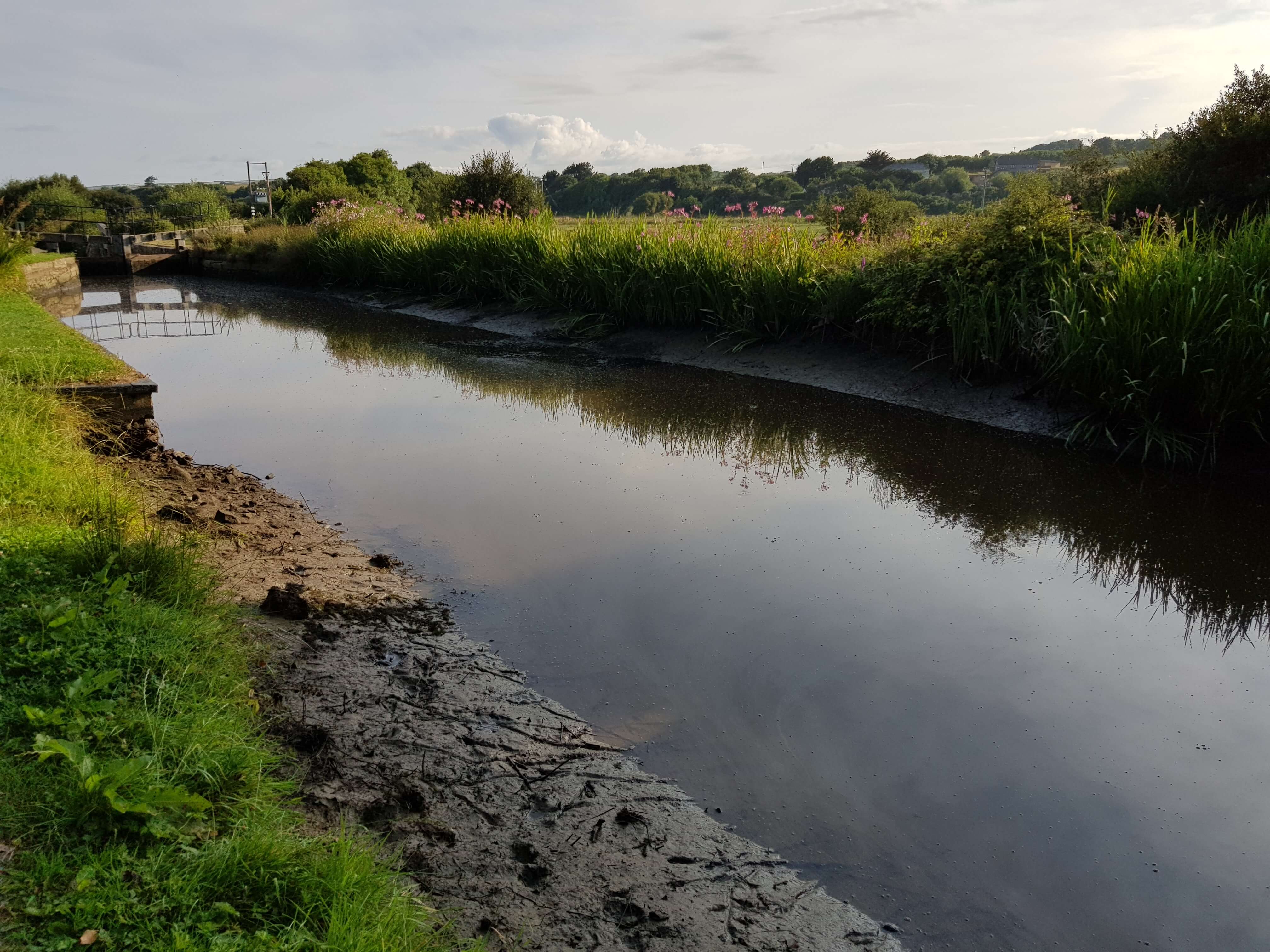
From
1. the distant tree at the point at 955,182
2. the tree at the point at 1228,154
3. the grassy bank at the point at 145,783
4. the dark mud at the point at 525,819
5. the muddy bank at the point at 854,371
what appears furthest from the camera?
the distant tree at the point at 955,182

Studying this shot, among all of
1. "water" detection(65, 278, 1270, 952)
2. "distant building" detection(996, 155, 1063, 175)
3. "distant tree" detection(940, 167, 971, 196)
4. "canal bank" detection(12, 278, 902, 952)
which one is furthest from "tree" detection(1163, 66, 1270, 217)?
A: "distant tree" detection(940, 167, 971, 196)

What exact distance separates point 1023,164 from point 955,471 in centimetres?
2524

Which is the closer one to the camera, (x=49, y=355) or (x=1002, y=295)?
(x=49, y=355)

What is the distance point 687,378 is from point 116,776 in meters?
8.17

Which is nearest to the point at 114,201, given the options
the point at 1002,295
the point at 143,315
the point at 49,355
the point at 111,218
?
the point at 111,218

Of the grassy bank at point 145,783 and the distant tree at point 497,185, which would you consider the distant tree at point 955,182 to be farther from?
the grassy bank at point 145,783

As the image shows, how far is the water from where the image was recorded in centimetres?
272

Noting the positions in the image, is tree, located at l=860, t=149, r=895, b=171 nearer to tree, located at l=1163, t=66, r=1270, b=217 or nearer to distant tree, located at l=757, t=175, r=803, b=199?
distant tree, located at l=757, t=175, r=803, b=199

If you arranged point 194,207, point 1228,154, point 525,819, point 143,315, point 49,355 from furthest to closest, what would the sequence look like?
point 194,207, point 143,315, point 1228,154, point 49,355, point 525,819

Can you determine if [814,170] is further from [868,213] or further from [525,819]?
[525,819]

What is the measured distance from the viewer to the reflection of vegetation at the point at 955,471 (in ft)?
15.9

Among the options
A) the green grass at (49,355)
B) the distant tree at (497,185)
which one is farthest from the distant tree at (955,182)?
the green grass at (49,355)

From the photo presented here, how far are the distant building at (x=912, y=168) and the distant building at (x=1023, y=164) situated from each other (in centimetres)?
516

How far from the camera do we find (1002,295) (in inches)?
332
